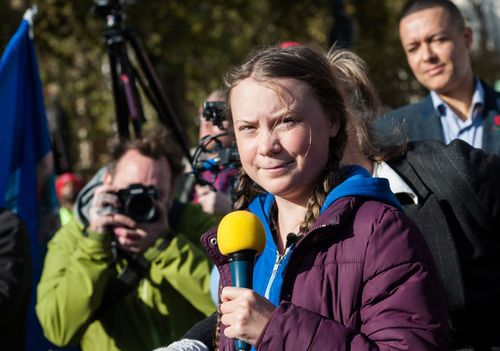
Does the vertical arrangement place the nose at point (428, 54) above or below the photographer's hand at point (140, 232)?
above

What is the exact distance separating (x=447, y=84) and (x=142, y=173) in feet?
5.63

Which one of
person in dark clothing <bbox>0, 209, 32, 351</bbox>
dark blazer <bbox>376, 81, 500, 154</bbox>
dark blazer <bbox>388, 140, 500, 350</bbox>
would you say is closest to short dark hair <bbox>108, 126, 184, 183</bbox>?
person in dark clothing <bbox>0, 209, 32, 351</bbox>

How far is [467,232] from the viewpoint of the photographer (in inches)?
113

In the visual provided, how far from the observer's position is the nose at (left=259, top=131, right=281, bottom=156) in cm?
230

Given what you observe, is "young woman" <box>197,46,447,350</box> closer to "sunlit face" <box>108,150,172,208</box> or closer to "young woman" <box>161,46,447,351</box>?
"young woman" <box>161,46,447,351</box>

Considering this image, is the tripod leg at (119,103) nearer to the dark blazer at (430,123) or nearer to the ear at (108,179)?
the ear at (108,179)

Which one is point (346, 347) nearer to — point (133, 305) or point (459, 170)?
point (459, 170)

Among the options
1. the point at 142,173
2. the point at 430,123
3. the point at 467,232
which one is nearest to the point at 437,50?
the point at 430,123

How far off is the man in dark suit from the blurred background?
3020 mm

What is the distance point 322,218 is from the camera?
225cm

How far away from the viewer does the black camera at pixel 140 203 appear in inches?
152

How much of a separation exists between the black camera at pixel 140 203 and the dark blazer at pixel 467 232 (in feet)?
4.45

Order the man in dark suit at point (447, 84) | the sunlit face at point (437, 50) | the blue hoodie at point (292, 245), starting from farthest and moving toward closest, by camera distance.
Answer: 1. the sunlit face at point (437, 50)
2. the man in dark suit at point (447, 84)
3. the blue hoodie at point (292, 245)

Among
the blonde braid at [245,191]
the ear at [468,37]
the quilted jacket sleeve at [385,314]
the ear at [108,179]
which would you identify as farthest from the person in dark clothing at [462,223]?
the ear at [468,37]
